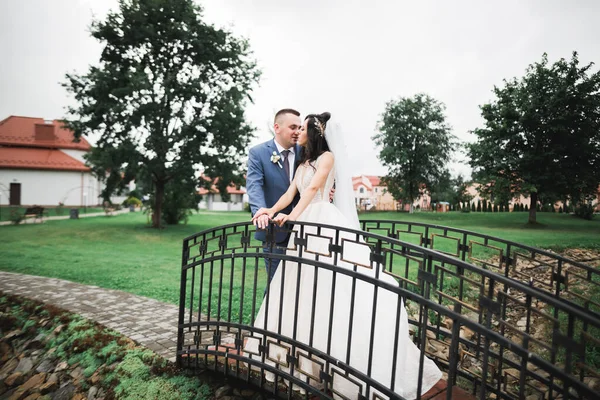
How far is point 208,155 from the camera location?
17875 millimetres

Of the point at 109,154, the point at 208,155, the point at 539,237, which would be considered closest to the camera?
the point at 539,237

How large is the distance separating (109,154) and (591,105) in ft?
59.1

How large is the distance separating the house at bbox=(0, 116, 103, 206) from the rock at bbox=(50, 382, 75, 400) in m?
32.9

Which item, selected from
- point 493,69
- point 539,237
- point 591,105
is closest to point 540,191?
point 539,237

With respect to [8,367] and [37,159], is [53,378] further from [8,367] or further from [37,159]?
[37,159]

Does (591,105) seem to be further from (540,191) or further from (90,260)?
(90,260)

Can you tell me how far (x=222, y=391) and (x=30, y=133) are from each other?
139ft

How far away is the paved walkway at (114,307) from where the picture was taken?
4.15m

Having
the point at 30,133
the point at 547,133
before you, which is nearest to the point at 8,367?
the point at 547,133

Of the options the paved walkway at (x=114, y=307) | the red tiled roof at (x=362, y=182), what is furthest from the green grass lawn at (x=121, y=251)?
the red tiled roof at (x=362, y=182)

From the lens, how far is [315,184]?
294 cm

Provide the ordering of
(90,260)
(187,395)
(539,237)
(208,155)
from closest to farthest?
1. (187,395)
2. (90,260)
3. (539,237)
4. (208,155)

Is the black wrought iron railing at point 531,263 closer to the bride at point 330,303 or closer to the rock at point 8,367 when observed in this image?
the bride at point 330,303

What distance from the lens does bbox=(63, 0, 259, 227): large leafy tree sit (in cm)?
1648
